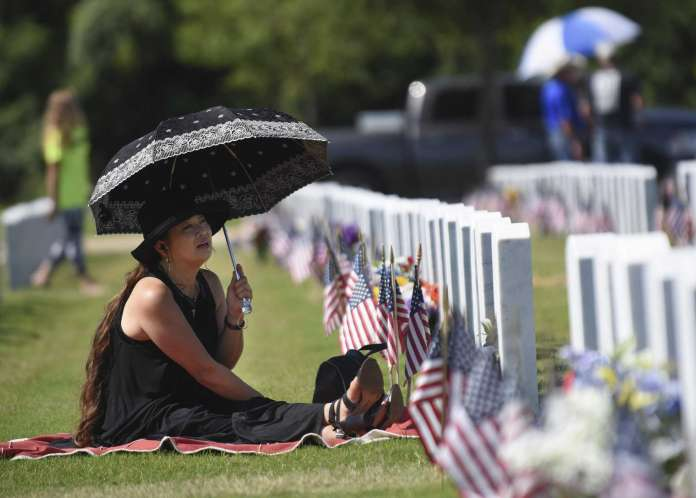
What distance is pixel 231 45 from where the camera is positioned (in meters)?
34.7

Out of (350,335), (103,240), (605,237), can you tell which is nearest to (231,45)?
(103,240)

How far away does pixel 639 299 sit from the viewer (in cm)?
436

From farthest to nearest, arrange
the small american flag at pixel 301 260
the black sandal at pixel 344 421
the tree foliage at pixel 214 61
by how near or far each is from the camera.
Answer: the tree foliage at pixel 214 61 → the small american flag at pixel 301 260 → the black sandal at pixel 344 421

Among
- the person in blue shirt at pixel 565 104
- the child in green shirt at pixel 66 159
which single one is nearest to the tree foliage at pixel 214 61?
the person in blue shirt at pixel 565 104

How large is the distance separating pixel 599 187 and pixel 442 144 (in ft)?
20.8

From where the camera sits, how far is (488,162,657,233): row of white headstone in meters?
14.3

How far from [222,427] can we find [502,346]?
1.34 metres

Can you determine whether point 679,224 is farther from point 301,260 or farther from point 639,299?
point 639,299

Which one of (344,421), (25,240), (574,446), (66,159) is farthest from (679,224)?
(574,446)

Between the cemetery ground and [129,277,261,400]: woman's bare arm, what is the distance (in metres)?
0.39

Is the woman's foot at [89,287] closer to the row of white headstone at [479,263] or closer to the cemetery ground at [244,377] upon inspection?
the cemetery ground at [244,377]

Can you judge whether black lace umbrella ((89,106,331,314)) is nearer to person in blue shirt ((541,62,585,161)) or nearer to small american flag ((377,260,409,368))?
small american flag ((377,260,409,368))

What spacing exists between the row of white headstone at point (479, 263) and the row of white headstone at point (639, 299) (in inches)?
10.6

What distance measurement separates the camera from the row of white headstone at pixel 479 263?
18.5ft
